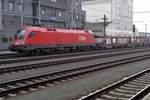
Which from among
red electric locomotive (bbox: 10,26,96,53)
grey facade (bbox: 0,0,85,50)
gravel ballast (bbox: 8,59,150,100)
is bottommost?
gravel ballast (bbox: 8,59,150,100)

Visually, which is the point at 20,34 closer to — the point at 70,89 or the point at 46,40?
the point at 46,40

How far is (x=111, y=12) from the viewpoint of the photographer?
10188 cm

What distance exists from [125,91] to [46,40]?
23.0 m

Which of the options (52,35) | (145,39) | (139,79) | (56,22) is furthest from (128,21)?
(139,79)

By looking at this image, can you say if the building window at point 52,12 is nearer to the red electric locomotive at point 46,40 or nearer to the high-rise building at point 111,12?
the high-rise building at point 111,12

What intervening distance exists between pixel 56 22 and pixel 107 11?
35735 mm


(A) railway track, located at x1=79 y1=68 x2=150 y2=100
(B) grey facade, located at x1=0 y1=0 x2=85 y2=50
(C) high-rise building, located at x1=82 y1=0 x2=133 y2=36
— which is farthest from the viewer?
(C) high-rise building, located at x1=82 y1=0 x2=133 y2=36

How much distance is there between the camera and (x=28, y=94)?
35.6 ft

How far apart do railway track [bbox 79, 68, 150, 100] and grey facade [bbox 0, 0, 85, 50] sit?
38.0 m

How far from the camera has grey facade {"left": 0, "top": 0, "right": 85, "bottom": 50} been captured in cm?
5451

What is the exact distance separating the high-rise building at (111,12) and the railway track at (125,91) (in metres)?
84.1

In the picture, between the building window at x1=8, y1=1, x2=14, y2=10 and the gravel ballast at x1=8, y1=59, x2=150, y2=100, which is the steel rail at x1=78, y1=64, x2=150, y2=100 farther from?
the building window at x1=8, y1=1, x2=14, y2=10

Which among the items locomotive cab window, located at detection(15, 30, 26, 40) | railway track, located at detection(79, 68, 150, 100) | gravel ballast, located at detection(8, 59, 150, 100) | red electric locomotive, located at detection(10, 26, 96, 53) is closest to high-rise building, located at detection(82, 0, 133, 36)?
red electric locomotive, located at detection(10, 26, 96, 53)

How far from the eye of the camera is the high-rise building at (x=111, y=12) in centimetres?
10138
